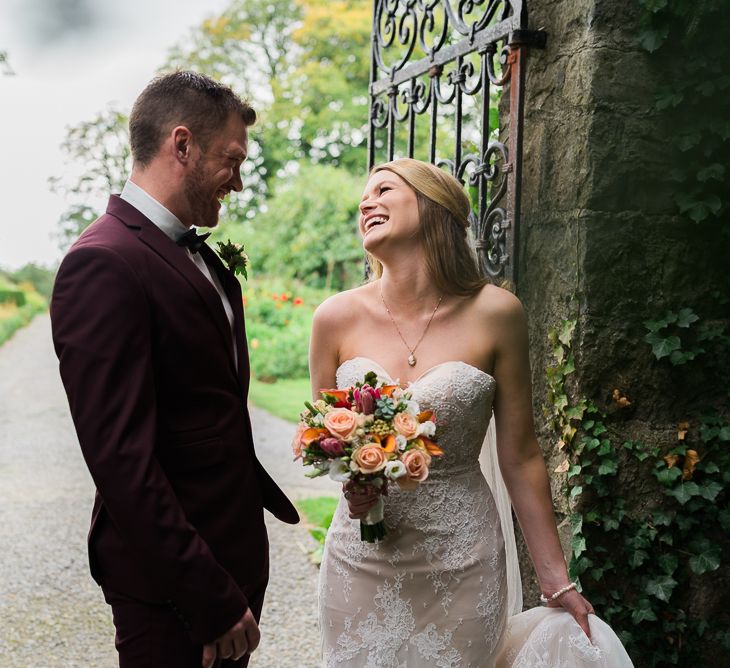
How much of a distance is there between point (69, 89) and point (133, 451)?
19223mm

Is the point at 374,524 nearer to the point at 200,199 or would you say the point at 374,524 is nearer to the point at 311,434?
the point at 311,434

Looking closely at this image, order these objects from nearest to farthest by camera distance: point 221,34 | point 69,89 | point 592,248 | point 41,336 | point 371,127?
point 592,248, point 371,127, point 69,89, point 41,336, point 221,34

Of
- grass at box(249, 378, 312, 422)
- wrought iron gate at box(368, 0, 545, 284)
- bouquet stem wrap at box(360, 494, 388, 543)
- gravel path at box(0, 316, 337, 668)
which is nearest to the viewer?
bouquet stem wrap at box(360, 494, 388, 543)

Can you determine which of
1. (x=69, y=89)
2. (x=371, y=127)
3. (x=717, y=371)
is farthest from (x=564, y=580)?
(x=69, y=89)

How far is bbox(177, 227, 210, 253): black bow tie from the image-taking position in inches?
81.0

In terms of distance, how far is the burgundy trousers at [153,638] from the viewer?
1877mm

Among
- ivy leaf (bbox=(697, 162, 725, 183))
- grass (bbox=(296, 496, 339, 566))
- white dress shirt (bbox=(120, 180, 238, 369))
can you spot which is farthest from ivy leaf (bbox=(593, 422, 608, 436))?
grass (bbox=(296, 496, 339, 566))

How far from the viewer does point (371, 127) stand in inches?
179

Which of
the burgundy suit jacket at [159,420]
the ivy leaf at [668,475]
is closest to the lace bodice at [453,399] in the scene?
the burgundy suit jacket at [159,420]

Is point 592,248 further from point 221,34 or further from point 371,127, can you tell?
point 221,34

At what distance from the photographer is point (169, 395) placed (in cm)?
187

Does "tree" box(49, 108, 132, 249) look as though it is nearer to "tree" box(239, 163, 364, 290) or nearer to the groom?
"tree" box(239, 163, 364, 290)

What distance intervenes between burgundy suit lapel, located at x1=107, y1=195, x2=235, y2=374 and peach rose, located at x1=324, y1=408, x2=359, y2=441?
0.33 meters

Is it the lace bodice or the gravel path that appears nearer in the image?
the lace bodice
